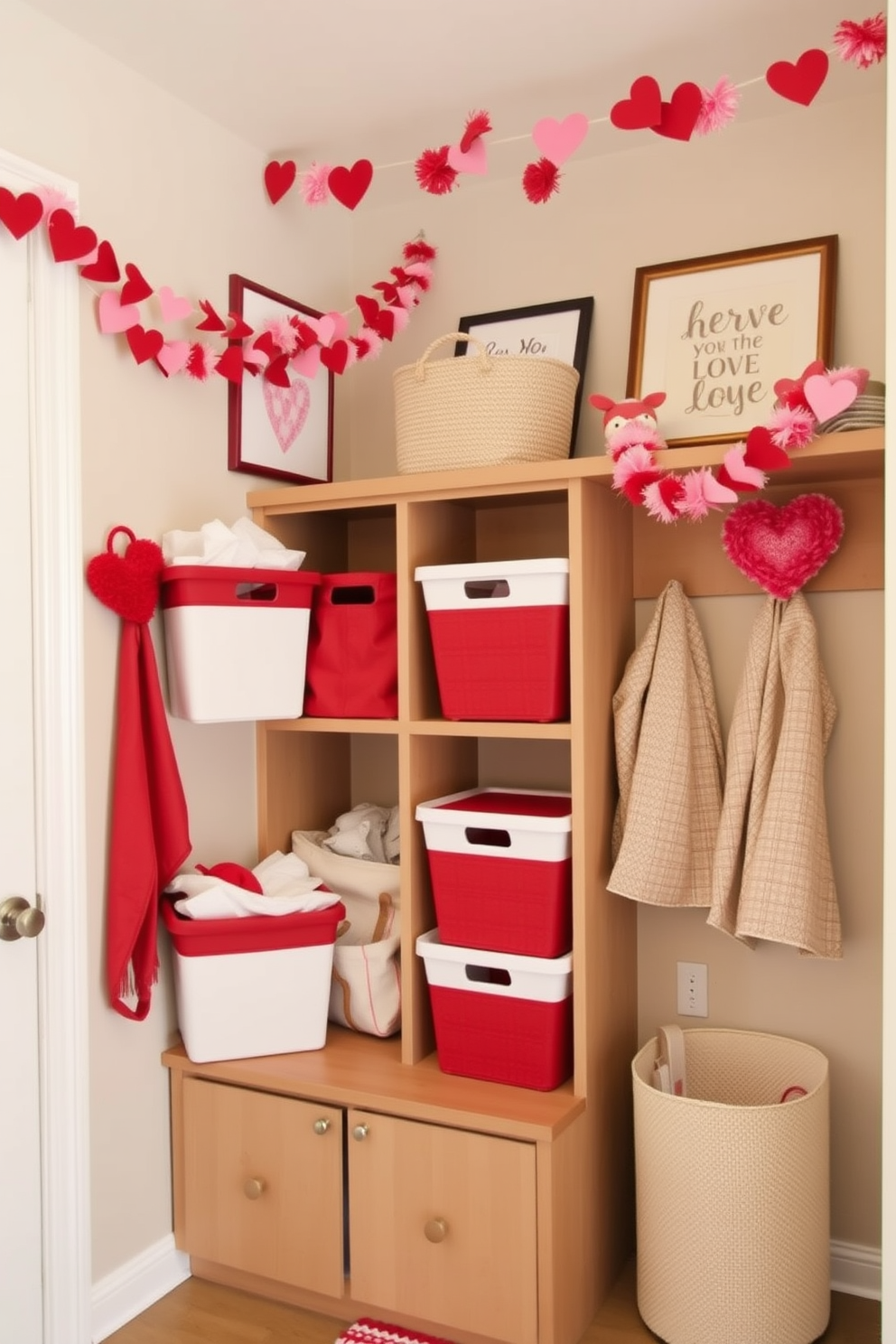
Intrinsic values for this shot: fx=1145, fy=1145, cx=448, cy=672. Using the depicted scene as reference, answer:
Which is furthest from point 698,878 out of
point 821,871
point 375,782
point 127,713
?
point 127,713

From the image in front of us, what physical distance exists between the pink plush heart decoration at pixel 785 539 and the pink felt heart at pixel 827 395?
304mm

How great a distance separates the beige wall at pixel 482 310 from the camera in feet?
6.93

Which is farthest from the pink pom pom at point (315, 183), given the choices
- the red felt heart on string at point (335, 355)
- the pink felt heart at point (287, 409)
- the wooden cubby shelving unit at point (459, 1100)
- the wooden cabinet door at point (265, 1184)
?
the wooden cabinet door at point (265, 1184)

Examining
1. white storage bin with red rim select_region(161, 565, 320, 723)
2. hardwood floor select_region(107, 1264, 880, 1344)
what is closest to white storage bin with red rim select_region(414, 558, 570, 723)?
white storage bin with red rim select_region(161, 565, 320, 723)

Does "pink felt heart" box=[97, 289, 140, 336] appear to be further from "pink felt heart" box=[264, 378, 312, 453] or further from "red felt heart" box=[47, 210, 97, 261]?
"pink felt heart" box=[264, 378, 312, 453]

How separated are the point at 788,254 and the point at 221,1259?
230 centimetres

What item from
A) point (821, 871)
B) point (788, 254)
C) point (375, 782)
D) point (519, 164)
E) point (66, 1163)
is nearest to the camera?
point (66, 1163)

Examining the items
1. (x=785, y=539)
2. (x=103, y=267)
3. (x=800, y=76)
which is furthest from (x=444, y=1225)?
(x=800, y=76)

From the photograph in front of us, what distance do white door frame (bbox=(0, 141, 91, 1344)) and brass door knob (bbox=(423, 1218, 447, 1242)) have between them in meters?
0.61

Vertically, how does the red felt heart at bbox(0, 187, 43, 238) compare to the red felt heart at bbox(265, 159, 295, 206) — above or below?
below

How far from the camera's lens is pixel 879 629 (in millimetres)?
2240

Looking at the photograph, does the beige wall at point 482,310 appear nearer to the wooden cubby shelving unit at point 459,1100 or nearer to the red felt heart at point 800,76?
the wooden cubby shelving unit at point 459,1100

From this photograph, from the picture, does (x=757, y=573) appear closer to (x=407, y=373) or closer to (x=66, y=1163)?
(x=407, y=373)

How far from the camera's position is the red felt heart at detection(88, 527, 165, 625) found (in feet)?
6.76
